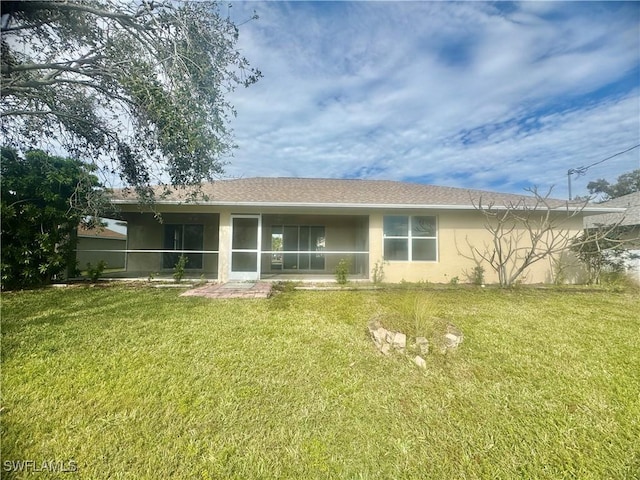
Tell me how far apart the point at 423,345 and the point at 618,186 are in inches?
1589

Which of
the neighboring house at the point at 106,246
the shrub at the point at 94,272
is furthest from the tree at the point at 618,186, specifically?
A: the neighboring house at the point at 106,246

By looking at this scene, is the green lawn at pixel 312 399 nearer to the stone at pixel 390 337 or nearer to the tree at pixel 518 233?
the stone at pixel 390 337

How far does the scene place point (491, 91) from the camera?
34.2 ft

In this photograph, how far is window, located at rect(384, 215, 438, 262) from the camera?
9859 mm

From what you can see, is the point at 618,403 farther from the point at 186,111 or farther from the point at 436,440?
the point at 186,111

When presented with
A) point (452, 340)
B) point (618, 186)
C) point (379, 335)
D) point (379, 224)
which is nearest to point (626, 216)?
point (379, 224)

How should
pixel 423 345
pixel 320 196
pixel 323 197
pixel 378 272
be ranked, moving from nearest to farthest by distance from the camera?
pixel 423 345 → pixel 378 272 → pixel 323 197 → pixel 320 196

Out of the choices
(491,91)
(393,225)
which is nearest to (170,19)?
(393,225)

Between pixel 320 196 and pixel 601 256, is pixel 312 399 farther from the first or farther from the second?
pixel 601 256

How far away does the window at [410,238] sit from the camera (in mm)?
9859

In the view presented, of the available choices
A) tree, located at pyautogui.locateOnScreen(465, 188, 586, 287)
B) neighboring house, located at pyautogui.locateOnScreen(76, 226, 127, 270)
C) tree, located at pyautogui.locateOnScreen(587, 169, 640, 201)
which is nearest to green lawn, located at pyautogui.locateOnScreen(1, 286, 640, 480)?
tree, located at pyautogui.locateOnScreen(465, 188, 586, 287)

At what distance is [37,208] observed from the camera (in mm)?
7871

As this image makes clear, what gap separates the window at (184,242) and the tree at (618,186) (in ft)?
113

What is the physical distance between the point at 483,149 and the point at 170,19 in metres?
15.8
